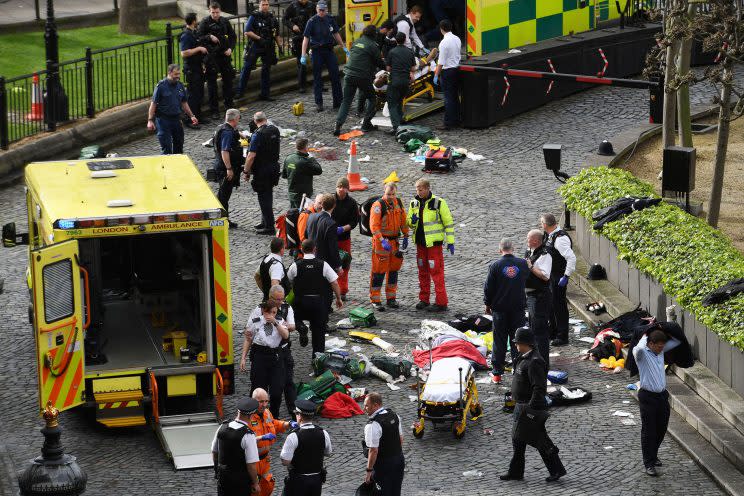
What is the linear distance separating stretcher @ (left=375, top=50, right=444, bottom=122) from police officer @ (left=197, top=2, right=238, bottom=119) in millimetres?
2658

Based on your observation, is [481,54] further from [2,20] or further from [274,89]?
[2,20]

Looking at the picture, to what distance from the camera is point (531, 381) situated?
12.7 m

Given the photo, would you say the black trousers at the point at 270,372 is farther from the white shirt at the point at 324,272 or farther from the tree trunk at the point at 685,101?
the tree trunk at the point at 685,101

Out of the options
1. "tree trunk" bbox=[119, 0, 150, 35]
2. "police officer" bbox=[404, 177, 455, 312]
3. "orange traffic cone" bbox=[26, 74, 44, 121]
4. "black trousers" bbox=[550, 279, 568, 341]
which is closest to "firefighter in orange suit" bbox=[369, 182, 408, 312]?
"police officer" bbox=[404, 177, 455, 312]

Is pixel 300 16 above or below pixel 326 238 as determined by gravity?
above

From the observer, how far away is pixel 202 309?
14266 millimetres

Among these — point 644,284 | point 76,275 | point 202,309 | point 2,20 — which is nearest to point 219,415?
point 202,309

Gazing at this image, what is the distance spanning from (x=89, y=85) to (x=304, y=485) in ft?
46.6

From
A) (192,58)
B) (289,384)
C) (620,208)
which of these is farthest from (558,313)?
(192,58)

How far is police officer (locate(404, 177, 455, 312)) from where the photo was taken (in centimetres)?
1706

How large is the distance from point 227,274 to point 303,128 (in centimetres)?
1118

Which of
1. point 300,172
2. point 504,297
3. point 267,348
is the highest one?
point 300,172

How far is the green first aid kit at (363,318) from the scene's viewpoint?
54.9ft

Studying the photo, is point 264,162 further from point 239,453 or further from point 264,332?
point 239,453
